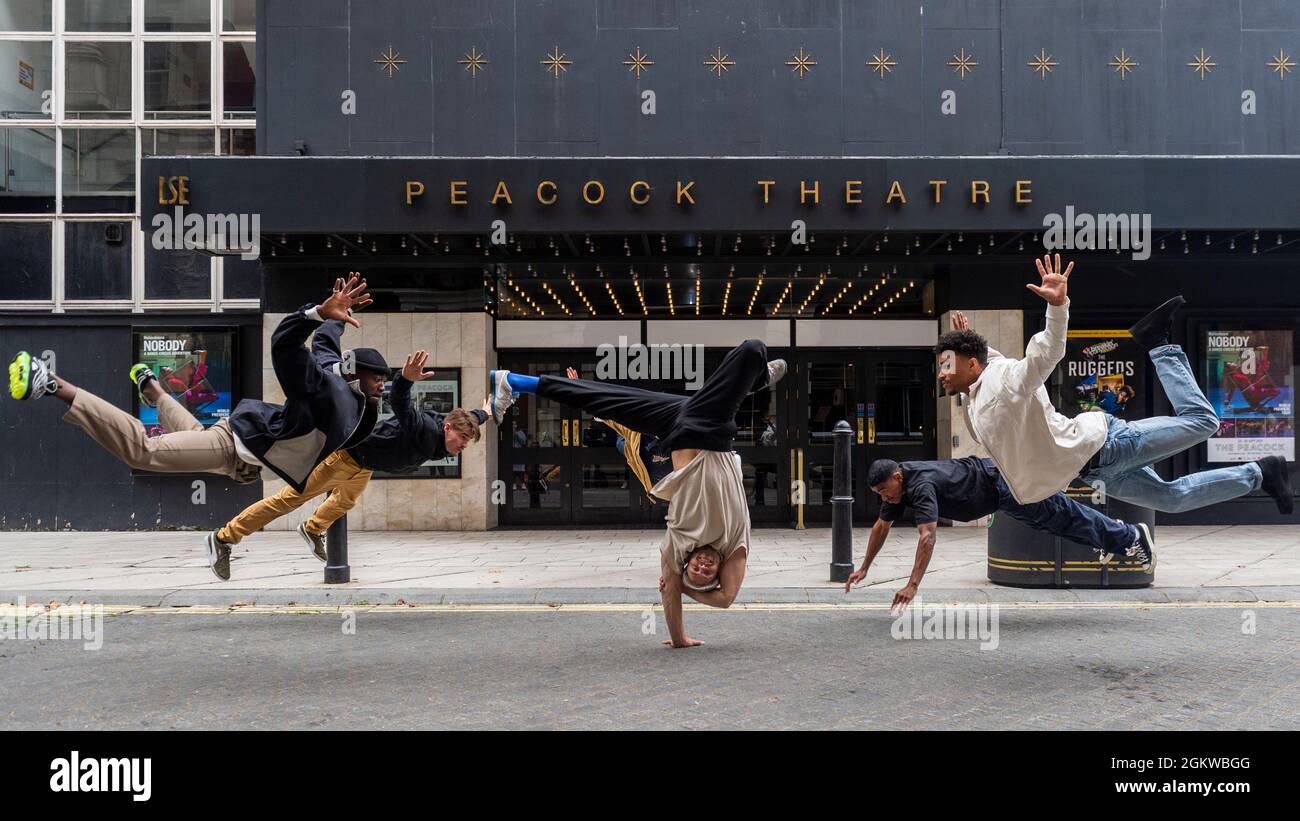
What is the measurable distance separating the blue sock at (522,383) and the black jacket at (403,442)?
2.23 ft

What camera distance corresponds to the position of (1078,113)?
43.1 ft

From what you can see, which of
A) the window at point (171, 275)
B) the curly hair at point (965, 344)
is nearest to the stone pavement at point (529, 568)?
the curly hair at point (965, 344)

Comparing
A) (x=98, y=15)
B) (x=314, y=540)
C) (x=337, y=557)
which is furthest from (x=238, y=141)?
(x=314, y=540)

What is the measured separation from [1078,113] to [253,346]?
11943mm

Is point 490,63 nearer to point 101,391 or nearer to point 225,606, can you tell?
point 101,391

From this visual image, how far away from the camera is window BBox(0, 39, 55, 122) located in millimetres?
13867

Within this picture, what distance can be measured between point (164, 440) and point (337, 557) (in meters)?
3.41

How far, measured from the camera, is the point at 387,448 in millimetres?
6824


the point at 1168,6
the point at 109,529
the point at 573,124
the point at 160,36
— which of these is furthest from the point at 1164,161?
the point at 109,529

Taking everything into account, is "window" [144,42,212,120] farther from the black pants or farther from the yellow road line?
the black pants

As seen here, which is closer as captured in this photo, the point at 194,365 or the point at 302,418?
the point at 302,418

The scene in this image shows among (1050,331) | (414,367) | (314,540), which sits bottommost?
Result: (314,540)

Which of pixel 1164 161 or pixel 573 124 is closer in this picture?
pixel 1164 161

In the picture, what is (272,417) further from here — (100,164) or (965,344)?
(100,164)
